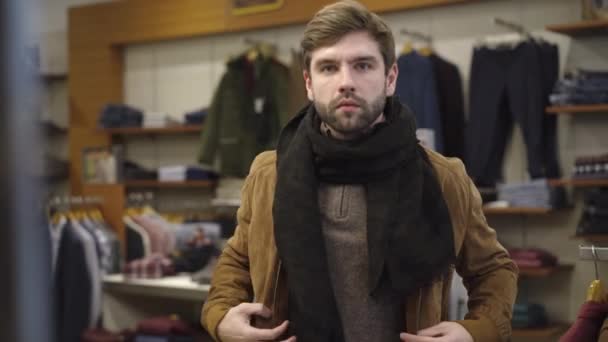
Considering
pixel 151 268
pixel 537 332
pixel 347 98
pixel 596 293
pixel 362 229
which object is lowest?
pixel 537 332

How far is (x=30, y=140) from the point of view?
27 cm

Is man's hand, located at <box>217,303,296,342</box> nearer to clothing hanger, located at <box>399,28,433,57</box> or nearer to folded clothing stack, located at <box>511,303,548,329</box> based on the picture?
folded clothing stack, located at <box>511,303,548,329</box>

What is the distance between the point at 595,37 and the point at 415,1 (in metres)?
1.13

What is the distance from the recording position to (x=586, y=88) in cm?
425

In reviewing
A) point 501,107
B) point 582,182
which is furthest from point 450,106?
point 582,182

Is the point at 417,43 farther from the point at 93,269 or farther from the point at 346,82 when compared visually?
the point at 346,82

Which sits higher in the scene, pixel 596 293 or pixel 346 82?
pixel 346 82

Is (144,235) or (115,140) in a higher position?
(115,140)

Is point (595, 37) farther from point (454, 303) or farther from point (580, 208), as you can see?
point (454, 303)

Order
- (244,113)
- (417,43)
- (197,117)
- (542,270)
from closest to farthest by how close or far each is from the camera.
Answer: (542,270) → (417,43) → (244,113) → (197,117)

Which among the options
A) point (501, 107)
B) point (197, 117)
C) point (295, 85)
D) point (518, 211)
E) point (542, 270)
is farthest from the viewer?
point (197, 117)

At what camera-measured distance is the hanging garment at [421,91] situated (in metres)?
4.79

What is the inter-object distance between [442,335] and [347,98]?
45 centimetres

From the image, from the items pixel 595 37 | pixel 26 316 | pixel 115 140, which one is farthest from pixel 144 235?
pixel 26 316
